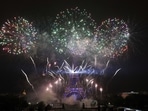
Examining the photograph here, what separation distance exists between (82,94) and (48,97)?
5353mm

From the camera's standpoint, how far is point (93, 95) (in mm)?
55375

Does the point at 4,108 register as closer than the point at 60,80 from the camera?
Yes

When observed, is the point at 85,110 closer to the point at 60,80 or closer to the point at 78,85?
the point at 60,80

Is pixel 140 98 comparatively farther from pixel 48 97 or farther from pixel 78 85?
pixel 48 97

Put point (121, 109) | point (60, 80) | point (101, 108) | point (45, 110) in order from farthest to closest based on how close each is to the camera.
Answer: point (60, 80) → point (101, 108) → point (45, 110) → point (121, 109)

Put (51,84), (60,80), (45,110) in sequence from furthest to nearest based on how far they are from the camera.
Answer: (51,84), (60,80), (45,110)

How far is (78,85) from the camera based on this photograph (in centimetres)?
5538

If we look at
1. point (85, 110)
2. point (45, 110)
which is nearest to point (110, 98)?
point (85, 110)

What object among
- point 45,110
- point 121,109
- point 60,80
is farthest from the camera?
point 60,80

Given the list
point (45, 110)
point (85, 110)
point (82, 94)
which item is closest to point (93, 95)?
point (82, 94)

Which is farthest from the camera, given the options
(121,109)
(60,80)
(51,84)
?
(51,84)

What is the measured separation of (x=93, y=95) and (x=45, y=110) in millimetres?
23004

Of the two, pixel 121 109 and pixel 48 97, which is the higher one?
pixel 48 97

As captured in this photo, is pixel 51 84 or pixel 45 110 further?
pixel 51 84
